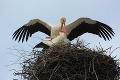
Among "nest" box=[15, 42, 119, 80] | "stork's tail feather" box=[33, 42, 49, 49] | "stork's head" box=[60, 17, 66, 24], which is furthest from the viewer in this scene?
"stork's head" box=[60, 17, 66, 24]

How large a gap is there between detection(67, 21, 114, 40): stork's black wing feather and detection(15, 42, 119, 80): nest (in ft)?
4.89

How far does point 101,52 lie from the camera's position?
6199mm

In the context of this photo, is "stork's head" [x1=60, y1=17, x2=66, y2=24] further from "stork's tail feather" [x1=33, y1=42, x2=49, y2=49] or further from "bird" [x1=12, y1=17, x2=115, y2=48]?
"stork's tail feather" [x1=33, y1=42, x2=49, y2=49]

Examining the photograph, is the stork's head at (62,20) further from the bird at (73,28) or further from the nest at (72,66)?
the nest at (72,66)

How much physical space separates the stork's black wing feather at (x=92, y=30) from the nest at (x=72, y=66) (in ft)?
4.89

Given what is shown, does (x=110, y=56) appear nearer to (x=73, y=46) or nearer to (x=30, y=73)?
(x=73, y=46)

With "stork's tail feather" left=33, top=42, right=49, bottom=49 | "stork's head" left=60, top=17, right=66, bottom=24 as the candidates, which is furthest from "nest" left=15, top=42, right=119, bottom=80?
"stork's head" left=60, top=17, right=66, bottom=24

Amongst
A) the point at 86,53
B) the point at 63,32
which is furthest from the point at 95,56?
the point at 63,32

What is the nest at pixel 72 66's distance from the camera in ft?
19.3

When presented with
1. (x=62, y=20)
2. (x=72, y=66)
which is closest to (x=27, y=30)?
(x=62, y=20)

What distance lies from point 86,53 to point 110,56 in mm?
314

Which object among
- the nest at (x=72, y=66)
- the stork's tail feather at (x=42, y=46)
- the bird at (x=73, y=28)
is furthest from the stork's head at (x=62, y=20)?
the nest at (x=72, y=66)

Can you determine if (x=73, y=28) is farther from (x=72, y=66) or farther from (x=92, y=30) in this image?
(x=72, y=66)

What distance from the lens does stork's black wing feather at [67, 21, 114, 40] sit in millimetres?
7664
